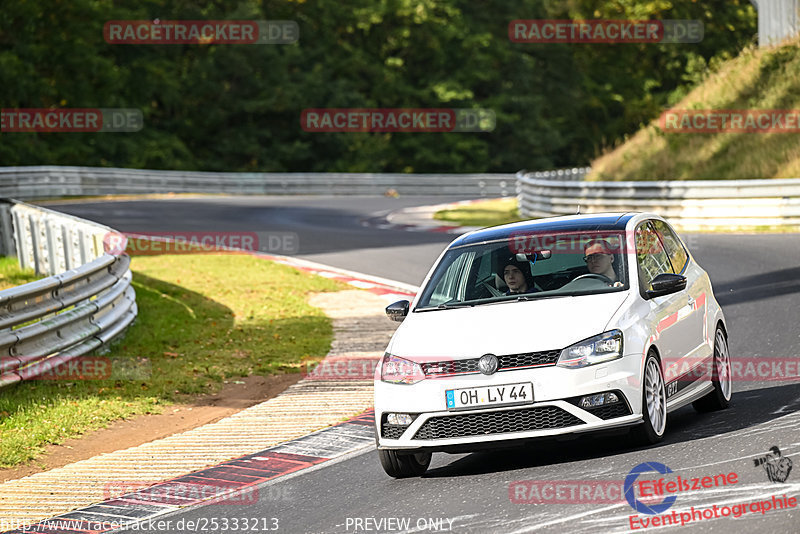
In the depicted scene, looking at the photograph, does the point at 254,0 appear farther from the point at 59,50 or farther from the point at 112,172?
the point at 112,172

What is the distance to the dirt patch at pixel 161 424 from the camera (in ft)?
30.7

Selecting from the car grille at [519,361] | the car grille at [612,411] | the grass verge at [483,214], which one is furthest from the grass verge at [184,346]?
the grass verge at [483,214]

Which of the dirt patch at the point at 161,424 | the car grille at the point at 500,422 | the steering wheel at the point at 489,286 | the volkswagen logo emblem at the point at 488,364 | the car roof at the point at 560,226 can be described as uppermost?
the car roof at the point at 560,226

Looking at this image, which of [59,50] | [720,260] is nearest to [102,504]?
[720,260]

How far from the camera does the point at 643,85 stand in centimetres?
7425

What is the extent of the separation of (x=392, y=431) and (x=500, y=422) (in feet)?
2.38

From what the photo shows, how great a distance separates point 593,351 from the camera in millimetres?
7340

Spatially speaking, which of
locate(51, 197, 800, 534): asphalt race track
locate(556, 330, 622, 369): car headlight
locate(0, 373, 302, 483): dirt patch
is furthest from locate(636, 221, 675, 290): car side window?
locate(0, 373, 302, 483): dirt patch

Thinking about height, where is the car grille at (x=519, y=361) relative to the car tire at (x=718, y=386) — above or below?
above

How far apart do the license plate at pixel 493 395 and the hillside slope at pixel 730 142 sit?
2166 centimetres

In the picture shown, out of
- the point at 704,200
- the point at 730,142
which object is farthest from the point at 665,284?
the point at 730,142

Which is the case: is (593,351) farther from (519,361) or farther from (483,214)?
(483,214)

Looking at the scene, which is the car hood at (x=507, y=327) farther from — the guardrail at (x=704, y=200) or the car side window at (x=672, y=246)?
the guardrail at (x=704, y=200)

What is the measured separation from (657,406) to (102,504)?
3651 millimetres
